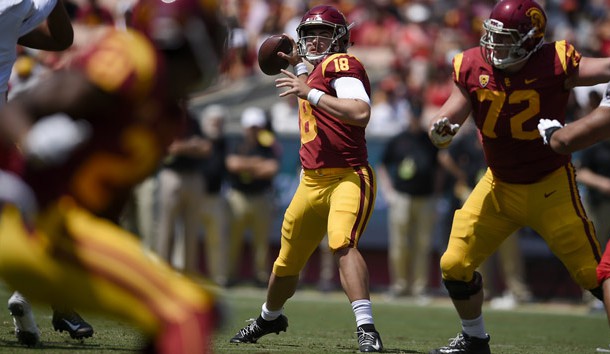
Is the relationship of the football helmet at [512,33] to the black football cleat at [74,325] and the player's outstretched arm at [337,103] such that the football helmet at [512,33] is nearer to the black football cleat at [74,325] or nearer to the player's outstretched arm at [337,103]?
the player's outstretched arm at [337,103]

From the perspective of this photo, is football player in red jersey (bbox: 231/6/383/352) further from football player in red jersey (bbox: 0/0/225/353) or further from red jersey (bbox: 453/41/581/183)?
football player in red jersey (bbox: 0/0/225/353)

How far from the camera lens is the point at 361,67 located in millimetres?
6266

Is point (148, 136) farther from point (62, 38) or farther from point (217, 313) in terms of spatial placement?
Answer: point (62, 38)

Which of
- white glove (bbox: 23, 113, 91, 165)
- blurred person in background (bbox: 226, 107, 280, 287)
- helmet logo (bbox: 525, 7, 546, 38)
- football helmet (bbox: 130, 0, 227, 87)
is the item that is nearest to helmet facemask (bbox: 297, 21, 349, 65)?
helmet logo (bbox: 525, 7, 546, 38)

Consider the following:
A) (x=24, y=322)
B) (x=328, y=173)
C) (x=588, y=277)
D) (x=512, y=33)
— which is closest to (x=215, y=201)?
(x=328, y=173)

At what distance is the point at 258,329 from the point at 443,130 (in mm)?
1814

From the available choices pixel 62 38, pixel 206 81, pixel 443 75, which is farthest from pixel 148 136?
pixel 443 75

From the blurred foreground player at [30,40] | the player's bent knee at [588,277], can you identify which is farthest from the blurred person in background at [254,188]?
the player's bent knee at [588,277]

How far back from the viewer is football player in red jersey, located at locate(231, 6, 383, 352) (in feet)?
19.7

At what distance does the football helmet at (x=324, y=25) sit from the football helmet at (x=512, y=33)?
1.14 m

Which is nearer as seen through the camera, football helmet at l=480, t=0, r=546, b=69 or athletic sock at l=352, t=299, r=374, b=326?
football helmet at l=480, t=0, r=546, b=69

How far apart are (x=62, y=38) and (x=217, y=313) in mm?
3160

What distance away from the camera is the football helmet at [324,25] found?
21.6ft

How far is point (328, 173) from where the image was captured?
6.35m
